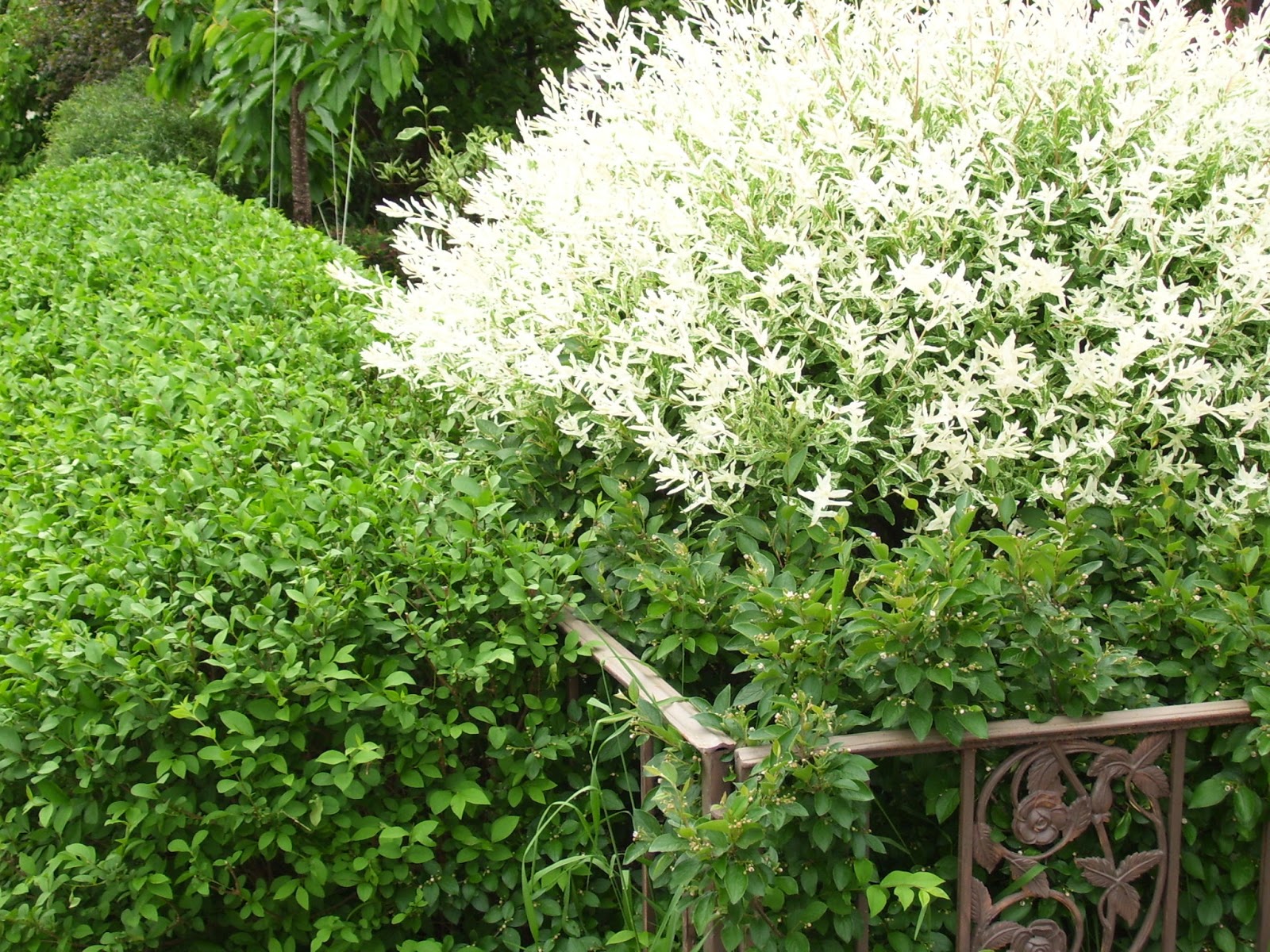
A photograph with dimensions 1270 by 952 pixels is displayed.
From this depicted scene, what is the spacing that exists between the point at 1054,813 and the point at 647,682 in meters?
0.76

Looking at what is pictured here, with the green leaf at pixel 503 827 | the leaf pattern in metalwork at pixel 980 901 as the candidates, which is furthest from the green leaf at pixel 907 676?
the green leaf at pixel 503 827

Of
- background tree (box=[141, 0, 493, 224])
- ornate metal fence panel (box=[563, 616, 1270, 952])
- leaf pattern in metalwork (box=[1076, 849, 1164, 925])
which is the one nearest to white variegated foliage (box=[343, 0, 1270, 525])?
ornate metal fence panel (box=[563, 616, 1270, 952])

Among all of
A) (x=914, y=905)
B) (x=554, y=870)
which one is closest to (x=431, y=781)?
(x=554, y=870)

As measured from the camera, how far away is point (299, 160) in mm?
6934

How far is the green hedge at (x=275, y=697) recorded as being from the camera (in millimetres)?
2133

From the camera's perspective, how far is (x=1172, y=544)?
7.13 feet

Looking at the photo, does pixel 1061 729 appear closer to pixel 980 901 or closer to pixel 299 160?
pixel 980 901

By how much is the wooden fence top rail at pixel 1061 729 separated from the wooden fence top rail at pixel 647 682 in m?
0.07

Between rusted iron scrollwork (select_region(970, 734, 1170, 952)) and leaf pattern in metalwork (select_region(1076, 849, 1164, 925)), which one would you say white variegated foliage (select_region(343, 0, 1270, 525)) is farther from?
leaf pattern in metalwork (select_region(1076, 849, 1164, 925))

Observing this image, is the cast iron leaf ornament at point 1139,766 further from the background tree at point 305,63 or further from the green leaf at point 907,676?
the background tree at point 305,63

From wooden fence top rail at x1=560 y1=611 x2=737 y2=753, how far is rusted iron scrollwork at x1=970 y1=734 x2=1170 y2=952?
1.57ft

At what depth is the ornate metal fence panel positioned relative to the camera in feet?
6.56

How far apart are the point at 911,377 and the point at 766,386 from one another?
0.96 ft

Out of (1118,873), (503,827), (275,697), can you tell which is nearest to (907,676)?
(1118,873)
